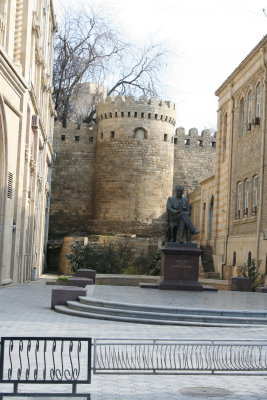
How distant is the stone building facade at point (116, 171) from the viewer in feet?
148

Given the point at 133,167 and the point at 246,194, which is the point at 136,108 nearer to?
the point at 133,167

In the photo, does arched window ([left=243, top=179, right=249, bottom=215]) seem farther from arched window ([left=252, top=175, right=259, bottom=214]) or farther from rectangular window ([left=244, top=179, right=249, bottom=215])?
arched window ([left=252, top=175, right=259, bottom=214])

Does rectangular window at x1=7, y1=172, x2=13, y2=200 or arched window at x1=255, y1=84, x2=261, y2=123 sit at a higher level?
arched window at x1=255, y1=84, x2=261, y2=123

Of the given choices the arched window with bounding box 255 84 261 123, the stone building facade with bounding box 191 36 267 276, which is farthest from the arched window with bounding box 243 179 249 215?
the arched window with bounding box 255 84 261 123

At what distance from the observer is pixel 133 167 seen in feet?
149

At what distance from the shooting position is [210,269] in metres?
36.0

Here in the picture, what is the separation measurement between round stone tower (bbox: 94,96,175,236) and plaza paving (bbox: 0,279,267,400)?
21549 mm

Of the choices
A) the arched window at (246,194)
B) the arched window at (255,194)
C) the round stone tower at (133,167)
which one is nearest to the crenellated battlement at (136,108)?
the round stone tower at (133,167)

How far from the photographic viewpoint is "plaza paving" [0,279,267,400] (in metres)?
7.45

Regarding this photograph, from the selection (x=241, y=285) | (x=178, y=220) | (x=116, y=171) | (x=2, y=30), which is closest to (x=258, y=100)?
(x=241, y=285)

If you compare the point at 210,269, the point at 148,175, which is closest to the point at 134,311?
the point at 210,269

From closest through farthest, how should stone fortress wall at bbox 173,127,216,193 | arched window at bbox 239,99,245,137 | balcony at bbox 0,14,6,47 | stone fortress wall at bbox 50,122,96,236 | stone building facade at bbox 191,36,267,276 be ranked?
balcony at bbox 0,14,6,47, stone building facade at bbox 191,36,267,276, arched window at bbox 239,99,245,137, stone fortress wall at bbox 50,122,96,236, stone fortress wall at bbox 173,127,216,193

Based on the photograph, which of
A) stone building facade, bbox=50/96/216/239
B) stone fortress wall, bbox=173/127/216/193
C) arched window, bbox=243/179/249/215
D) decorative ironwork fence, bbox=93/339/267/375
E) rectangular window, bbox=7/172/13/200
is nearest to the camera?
decorative ironwork fence, bbox=93/339/267/375

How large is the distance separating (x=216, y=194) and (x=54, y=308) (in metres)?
22.0
